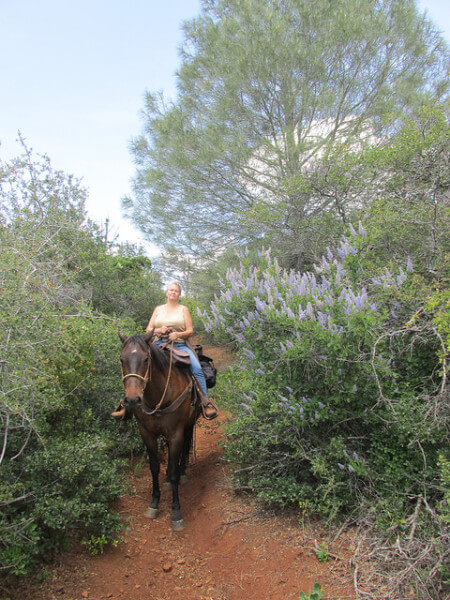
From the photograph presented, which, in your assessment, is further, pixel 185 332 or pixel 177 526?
pixel 185 332

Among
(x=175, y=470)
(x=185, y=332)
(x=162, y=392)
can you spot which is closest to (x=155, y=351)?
(x=162, y=392)

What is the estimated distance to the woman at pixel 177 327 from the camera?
5.30 metres

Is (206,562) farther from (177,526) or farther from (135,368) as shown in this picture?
(135,368)

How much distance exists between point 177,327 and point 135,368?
1438 millimetres

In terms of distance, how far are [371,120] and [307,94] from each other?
1567mm

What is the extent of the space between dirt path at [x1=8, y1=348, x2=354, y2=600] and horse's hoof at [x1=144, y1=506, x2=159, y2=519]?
7 cm

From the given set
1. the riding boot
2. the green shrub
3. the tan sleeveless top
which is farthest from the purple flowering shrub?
the tan sleeveless top

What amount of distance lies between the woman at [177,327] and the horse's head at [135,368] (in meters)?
0.88

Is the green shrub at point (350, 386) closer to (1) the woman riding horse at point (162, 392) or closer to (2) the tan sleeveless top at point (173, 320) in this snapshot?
(1) the woman riding horse at point (162, 392)

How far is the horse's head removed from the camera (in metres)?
3.93

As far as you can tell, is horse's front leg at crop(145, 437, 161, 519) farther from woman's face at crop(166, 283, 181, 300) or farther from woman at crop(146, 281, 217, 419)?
woman's face at crop(166, 283, 181, 300)

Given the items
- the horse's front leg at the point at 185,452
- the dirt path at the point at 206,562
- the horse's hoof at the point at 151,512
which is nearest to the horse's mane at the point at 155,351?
the horse's front leg at the point at 185,452

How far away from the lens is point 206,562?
405 cm

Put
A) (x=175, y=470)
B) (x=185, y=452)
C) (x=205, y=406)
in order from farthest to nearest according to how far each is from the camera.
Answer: (x=185, y=452) < (x=205, y=406) < (x=175, y=470)
